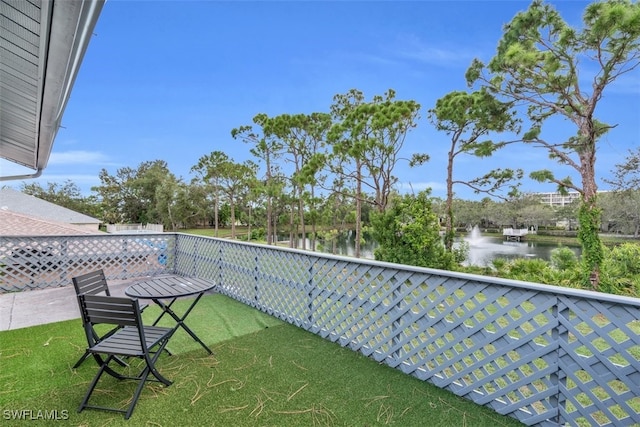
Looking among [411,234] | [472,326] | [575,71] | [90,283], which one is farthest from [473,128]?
[90,283]

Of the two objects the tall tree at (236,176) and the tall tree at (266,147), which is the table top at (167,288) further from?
the tall tree at (236,176)

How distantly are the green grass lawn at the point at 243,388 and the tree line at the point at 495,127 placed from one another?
25.5 ft

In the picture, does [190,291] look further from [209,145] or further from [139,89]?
[209,145]

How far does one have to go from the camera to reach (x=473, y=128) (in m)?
13.6

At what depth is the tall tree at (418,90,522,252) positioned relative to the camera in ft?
37.8

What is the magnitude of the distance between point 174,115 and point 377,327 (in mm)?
21531

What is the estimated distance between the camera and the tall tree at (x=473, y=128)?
37.8ft

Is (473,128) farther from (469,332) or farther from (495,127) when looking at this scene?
(469,332)

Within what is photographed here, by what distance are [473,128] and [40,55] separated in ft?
47.6

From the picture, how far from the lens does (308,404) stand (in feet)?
7.35

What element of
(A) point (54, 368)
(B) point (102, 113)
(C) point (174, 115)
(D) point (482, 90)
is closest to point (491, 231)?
(D) point (482, 90)

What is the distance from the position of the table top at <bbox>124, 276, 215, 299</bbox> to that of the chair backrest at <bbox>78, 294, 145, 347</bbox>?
48 centimetres

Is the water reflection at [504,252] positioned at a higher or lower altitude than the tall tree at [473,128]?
lower

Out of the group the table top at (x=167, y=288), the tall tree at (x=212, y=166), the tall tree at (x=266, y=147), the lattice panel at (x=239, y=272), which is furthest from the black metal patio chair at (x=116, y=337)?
the tall tree at (x=212, y=166)
